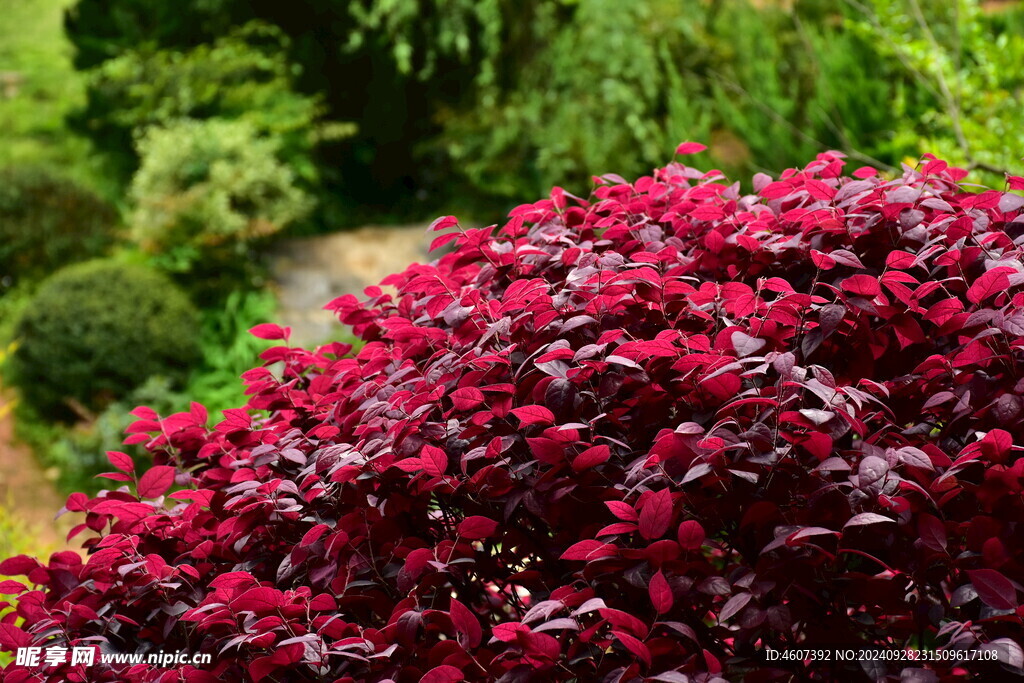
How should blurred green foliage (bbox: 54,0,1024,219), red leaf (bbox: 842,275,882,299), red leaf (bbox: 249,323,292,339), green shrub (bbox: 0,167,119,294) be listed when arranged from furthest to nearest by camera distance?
green shrub (bbox: 0,167,119,294) < blurred green foliage (bbox: 54,0,1024,219) < red leaf (bbox: 249,323,292,339) < red leaf (bbox: 842,275,882,299)

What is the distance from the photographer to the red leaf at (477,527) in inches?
51.6

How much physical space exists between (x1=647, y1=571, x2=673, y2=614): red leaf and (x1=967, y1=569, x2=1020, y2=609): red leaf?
395mm

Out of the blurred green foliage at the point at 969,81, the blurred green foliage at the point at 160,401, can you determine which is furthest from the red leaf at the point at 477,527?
the blurred green foliage at the point at 160,401

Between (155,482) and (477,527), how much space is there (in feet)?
2.32

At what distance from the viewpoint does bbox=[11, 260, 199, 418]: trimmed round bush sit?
525 centimetres

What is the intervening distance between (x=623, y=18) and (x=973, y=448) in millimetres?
5820

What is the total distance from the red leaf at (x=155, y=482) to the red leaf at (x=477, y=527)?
662 mm

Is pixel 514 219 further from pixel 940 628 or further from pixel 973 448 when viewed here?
pixel 940 628

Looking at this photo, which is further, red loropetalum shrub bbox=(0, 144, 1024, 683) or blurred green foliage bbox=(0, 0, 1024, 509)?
blurred green foliage bbox=(0, 0, 1024, 509)

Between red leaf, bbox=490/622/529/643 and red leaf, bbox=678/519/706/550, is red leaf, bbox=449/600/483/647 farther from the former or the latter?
red leaf, bbox=678/519/706/550

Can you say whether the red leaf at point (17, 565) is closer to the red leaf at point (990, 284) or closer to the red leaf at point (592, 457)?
the red leaf at point (592, 457)

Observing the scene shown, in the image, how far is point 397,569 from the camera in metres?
1.43

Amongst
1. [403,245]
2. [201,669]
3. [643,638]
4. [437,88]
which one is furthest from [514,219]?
[437,88]

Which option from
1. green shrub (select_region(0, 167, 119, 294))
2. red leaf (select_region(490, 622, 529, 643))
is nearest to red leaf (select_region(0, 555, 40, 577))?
red leaf (select_region(490, 622, 529, 643))
